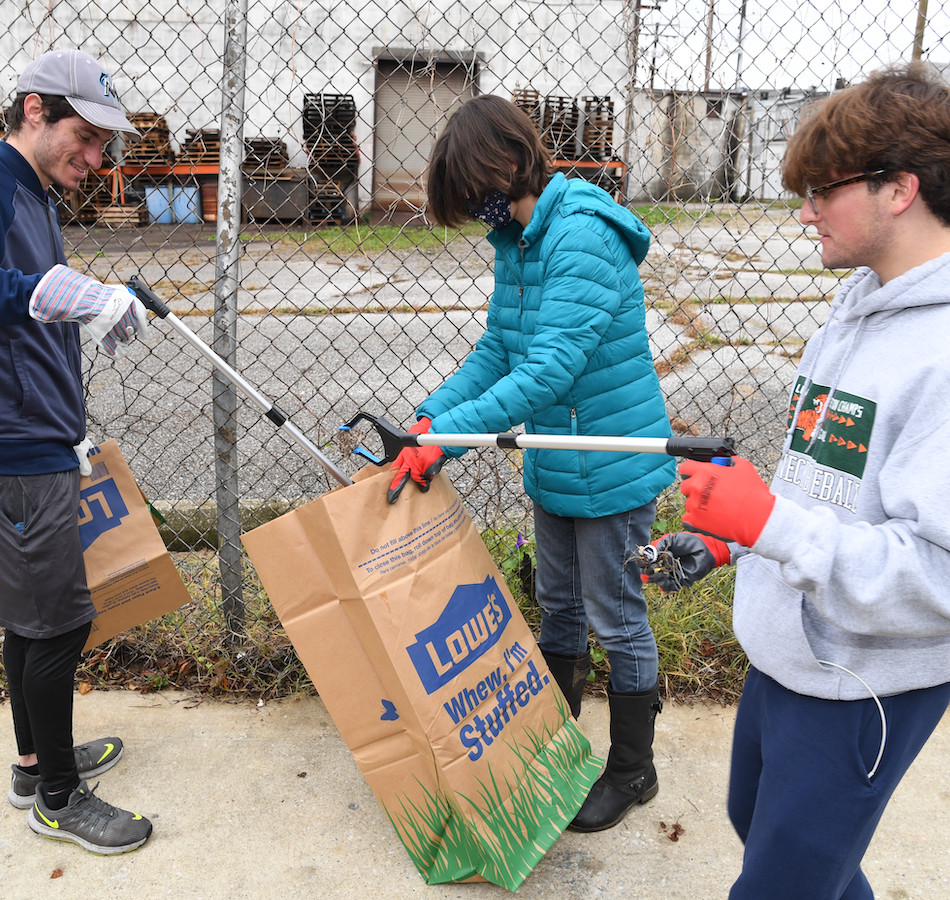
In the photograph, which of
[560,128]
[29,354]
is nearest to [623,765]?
[29,354]

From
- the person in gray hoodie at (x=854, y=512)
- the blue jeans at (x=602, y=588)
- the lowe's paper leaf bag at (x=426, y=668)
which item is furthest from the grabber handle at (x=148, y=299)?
the person in gray hoodie at (x=854, y=512)

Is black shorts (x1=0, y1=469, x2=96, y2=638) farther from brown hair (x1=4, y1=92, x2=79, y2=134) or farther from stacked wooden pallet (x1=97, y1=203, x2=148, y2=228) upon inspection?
stacked wooden pallet (x1=97, y1=203, x2=148, y2=228)

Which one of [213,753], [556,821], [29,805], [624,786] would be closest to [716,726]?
[624,786]

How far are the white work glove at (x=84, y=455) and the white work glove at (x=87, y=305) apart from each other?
0.35 meters

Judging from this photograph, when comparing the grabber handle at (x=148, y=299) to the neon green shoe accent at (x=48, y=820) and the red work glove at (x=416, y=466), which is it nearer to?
the red work glove at (x=416, y=466)

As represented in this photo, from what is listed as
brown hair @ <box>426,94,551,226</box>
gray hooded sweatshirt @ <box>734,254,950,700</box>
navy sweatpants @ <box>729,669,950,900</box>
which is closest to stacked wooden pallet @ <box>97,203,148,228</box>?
brown hair @ <box>426,94,551,226</box>

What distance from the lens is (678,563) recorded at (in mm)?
1542

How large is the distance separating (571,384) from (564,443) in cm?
31

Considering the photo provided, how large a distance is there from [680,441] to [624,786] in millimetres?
1272

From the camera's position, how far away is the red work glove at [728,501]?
1.17 m

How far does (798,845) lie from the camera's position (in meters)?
1.35

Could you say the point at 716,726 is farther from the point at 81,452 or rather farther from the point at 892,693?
the point at 81,452

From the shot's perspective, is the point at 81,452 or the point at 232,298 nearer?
the point at 81,452

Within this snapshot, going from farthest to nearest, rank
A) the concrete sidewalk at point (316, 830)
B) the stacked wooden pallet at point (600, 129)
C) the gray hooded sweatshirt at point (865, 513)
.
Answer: the stacked wooden pallet at point (600, 129) → the concrete sidewalk at point (316, 830) → the gray hooded sweatshirt at point (865, 513)
